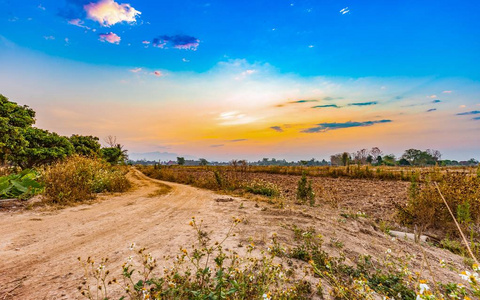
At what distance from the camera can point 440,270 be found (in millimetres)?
3717

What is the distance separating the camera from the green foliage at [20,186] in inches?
258

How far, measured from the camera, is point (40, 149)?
12078mm

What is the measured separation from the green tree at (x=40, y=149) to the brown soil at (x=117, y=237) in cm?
794

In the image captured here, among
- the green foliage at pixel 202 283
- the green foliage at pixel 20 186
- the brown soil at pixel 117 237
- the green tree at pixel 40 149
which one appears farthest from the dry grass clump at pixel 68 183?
the green foliage at pixel 202 283

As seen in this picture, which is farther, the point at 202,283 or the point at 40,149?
the point at 40,149

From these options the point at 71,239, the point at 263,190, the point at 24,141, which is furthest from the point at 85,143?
the point at 71,239

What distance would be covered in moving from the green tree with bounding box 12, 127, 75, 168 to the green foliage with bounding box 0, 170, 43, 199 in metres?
5.97

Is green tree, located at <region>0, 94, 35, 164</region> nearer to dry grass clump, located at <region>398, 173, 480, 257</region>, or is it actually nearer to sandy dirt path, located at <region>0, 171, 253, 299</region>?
sandy dirt path, located at <region>0, 171, 253, 299</region>

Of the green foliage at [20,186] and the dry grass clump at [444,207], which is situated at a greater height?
the green foliage at [20,186]

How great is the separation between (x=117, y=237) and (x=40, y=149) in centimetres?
1190

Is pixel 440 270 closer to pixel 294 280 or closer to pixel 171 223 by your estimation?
pixel 294 280

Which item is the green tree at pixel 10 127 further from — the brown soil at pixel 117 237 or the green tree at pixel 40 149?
the brown soil at pixel 117 237

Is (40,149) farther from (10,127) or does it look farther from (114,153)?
(114,153)

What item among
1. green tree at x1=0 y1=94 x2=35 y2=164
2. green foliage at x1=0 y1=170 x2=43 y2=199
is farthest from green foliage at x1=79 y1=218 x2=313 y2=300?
A: green tree at x1=0 y1=94 x2=35 y2=164
